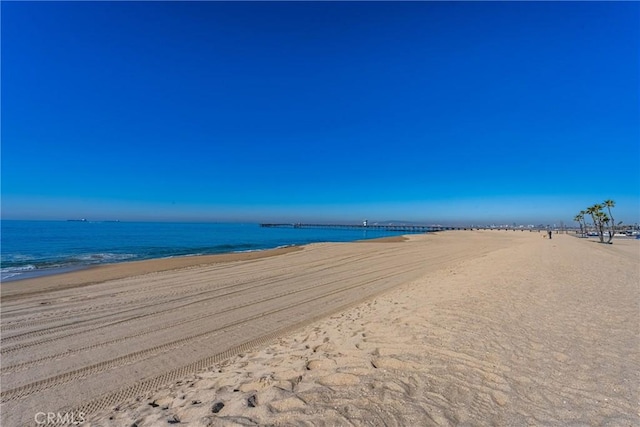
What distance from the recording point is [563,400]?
3.50 m

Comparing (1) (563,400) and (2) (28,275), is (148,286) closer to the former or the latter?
(2) (28,275)

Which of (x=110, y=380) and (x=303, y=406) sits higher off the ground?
(x=303, y=406)

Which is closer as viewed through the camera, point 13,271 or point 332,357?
point 332,357

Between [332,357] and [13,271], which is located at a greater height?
[332,357]

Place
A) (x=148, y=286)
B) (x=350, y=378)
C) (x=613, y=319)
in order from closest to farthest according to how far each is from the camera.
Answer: (x=350, y=378)
(x=613, y=319)
(x=148, y=286)

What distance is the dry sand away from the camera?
329 centimetres

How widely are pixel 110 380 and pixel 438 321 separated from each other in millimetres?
5490

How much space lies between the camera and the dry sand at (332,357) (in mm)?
3291

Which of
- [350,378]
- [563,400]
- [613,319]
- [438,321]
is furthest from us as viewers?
[613,319]

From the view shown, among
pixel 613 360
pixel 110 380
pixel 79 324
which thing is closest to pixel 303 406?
pixel 110 380

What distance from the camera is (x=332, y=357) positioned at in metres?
4.54

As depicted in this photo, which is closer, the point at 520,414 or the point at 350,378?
the point at 520,414

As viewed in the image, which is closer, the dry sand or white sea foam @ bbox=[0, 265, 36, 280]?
the dry sand

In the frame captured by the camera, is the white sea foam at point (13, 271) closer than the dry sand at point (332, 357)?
No
